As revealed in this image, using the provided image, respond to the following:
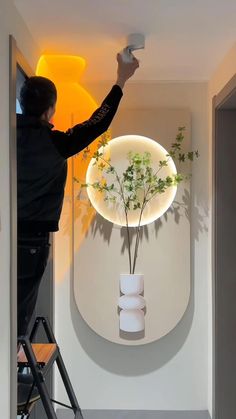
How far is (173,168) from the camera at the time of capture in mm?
2787

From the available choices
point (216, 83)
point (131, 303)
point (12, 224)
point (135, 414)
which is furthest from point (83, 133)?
point (135, 414)

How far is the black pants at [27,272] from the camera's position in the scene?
1920mm

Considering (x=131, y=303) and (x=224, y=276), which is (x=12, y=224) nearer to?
(x=131, y=303)

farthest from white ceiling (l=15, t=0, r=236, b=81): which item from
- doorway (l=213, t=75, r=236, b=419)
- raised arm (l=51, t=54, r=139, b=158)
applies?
doorway (l=213, t=75, r=236, b=419)

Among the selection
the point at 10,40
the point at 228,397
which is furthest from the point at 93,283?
the point at 10,40

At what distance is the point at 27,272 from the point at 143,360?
4.13 ft

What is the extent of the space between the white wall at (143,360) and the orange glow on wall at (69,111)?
29 millimetres

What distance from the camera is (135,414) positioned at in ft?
9.50

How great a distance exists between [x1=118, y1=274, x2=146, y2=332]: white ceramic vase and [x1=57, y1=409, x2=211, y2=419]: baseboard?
0.52 m

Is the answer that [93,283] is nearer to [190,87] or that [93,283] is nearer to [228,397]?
[228,397]

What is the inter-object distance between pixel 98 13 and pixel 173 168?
1.10 m

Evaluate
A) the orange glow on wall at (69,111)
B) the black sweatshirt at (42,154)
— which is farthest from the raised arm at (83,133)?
the orange glow on wall at (69,111)

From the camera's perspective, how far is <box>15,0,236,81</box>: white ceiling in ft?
6.02

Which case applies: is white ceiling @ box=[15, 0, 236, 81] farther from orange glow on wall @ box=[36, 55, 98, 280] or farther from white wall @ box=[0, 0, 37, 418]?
white wall @ box=[0, 0, 37, 418]
